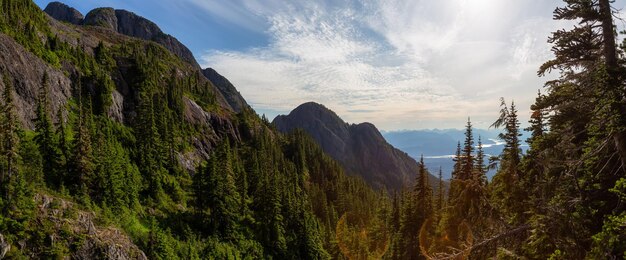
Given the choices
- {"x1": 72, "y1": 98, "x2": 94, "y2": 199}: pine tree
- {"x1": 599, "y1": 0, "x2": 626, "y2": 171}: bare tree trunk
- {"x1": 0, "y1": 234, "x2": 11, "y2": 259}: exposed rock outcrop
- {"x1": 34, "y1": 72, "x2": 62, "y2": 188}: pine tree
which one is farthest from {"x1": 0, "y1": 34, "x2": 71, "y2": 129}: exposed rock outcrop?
{"x1": 599, "y1": 0, "x2": 626, "y2": 171}: bare tree trunk

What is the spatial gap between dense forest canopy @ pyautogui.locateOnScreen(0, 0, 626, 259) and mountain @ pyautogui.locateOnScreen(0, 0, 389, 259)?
0.22 meters

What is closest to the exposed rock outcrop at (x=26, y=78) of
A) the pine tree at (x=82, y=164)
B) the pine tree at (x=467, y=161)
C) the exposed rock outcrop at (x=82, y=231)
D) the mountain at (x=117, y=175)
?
the mountain at (x=117, y=175)

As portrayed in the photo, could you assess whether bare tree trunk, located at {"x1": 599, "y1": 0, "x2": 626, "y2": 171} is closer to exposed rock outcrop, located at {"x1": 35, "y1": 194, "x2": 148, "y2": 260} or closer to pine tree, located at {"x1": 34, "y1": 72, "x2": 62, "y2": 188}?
exposed rock outcrop, located at {"x1": 35, "y1": 194, "x2": 148, "y2": 260}

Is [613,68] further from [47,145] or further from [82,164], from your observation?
[47,145]

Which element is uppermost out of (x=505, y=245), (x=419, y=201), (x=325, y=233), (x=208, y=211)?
(x=505, y=245)

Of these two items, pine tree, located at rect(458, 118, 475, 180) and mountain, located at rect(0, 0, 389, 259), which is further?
mountain, located at rect(0, 0, 389, 259)

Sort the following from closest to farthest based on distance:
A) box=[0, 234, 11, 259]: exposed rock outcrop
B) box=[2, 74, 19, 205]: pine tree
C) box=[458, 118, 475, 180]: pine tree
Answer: box=[0, 234, 11, 259]: exposed rock outcrop < box=[458, 118, 475, 180]: pine tree < box=[2, 74, 19, 205]: pine tree

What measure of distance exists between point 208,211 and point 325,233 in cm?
2880

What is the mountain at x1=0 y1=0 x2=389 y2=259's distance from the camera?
110 ft

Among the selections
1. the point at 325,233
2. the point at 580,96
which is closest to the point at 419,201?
the point at 580,96

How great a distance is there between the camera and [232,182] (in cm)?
5984

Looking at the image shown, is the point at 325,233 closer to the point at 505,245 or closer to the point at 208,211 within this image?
the point at 208,211

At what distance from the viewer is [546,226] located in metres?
9.28

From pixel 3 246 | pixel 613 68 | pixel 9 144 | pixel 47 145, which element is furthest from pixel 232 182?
pixel 613 68
